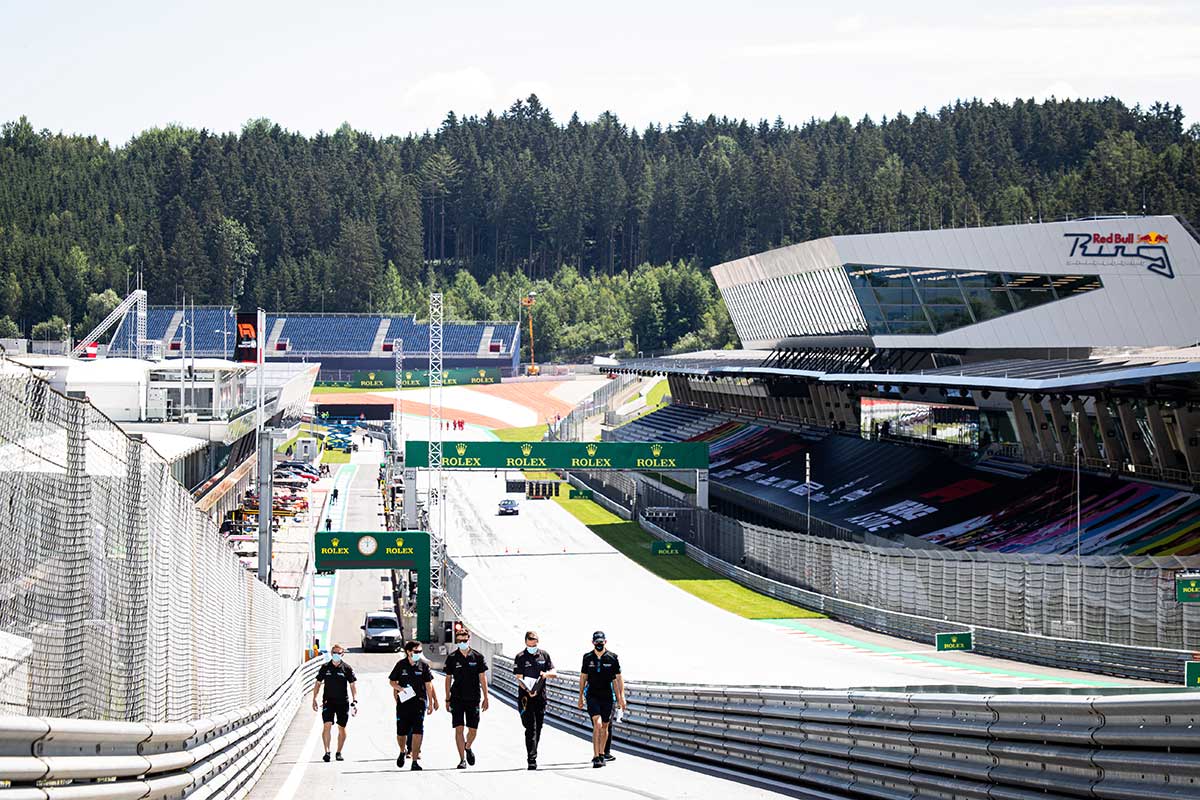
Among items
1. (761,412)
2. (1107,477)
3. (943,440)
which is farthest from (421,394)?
(1107,477)

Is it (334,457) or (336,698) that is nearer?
(336,698)

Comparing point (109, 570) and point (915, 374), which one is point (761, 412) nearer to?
point (915, 374)

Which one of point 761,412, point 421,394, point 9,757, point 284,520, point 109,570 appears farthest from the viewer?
point 421,394

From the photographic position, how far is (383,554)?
59.1 m

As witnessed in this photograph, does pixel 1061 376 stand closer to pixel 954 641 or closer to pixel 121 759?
pixel 954 641

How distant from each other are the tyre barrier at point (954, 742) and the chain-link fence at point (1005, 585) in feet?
69.2

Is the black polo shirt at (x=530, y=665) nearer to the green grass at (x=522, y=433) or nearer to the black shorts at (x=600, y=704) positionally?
the black shorts at (x=600, y=704)

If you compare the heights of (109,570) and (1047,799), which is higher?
(109,570)

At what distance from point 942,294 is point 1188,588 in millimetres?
33189

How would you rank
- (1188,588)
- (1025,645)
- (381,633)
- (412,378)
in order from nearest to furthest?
(1188,588)
(1025,645)
(381,633)
(412,378)

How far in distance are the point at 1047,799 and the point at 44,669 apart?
6.06 m

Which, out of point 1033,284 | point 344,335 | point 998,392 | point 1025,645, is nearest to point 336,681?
point 1025,645

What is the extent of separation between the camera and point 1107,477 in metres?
56.4

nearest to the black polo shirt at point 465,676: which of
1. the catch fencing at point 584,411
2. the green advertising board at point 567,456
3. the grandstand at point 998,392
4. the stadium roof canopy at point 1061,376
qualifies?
the grandstand at point 998,392
